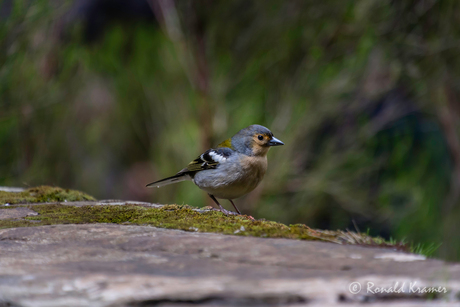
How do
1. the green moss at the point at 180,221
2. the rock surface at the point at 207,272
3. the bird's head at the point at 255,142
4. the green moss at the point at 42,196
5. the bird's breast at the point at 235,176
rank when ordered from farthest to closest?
the bird's head at the point at 255,142
the bird's breast at the point at 235,176
the green moss at the point at 42,196
the green moss at the point at 180,221
the rock surface at the point at 207,272

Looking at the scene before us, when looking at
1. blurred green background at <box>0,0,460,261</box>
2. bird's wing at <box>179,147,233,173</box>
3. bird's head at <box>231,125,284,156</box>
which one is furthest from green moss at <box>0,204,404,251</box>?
blurred green background at <box>0,0,460,261</box>

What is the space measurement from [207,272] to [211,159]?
8.54 feet

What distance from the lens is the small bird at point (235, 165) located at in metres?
3.97

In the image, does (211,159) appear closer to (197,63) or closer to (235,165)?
(235,165)

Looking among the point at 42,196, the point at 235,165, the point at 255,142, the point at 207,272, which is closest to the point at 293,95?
the point at 255,142

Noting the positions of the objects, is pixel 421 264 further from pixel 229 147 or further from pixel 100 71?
pixel 100 71

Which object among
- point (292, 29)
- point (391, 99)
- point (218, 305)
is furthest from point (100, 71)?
point (218, 305)

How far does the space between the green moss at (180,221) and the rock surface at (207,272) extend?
18 cm

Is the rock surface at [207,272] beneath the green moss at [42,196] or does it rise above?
beneath

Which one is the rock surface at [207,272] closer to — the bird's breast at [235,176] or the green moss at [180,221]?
Result: the green moss at [180,221]

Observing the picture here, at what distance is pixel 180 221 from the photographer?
2.73 metres

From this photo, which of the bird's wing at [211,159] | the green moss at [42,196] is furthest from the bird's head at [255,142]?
the green moss at [42,196]

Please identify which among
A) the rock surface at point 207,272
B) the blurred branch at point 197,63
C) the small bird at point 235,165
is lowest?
the rock surface at point 207,272

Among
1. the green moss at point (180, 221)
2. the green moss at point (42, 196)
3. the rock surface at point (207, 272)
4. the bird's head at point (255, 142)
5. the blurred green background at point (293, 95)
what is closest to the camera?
the rock surface at point (207, 272)
